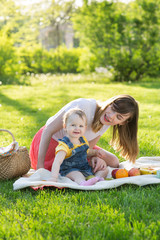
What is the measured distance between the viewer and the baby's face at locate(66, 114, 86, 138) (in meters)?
3.11

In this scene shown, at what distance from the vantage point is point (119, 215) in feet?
7.57

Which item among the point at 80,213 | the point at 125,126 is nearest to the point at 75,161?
the point at 125,126

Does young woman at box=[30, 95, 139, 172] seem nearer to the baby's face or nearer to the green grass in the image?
the baby's face

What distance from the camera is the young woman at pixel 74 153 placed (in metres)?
3.07

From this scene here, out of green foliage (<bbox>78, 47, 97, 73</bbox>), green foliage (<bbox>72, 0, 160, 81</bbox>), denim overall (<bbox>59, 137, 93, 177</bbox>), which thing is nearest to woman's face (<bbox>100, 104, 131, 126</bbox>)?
denim overall (<bbox>59, 137, 93, 177</bbox>)

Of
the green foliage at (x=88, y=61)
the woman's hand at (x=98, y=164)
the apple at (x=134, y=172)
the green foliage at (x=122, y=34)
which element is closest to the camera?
the apple at (x=134, y=172)

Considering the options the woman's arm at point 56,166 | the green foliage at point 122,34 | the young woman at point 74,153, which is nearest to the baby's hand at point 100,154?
the young woman at point 74,153

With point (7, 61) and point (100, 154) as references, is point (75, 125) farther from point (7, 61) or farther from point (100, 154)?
point (7, 61)

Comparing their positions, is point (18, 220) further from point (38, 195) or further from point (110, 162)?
point (110, 162)

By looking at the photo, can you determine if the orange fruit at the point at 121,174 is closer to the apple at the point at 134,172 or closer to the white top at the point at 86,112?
the apple at the point at 134,172

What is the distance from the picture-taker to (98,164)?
3451 mm

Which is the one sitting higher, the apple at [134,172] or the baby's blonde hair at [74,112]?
the baby's blonde hair at [74,112]

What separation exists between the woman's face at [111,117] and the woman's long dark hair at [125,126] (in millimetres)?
33

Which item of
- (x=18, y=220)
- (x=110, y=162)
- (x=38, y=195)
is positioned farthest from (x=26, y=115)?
(x=18, y=220)
